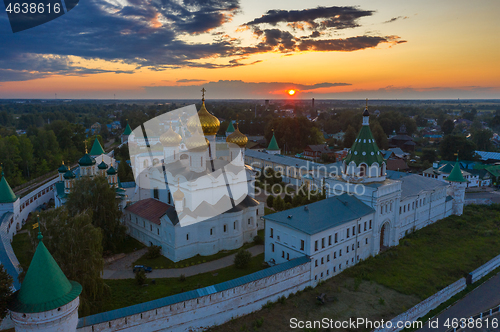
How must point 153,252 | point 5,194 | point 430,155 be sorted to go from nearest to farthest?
point 153,252, point 5,194, point 430,155

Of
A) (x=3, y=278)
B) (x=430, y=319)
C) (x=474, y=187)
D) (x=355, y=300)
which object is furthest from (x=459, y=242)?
(x=3, y=278)

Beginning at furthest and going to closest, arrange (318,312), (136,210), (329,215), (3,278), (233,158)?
(233,158), (136,210), (329,215), (318,312), (3,278)

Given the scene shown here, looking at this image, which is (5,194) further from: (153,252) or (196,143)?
(196,143)

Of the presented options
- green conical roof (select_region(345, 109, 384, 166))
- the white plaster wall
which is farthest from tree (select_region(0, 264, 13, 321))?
green conical roof (select_region(345, 109, 384, 166))

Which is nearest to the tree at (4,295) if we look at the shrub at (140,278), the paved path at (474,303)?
the shrub at (140,278)

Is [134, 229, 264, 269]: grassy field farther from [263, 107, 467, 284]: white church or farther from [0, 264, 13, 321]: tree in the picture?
[0, 264, 13, 321]: tree

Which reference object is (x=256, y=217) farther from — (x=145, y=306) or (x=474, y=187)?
(x=474, y=187)

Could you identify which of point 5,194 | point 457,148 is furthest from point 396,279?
point 457,148

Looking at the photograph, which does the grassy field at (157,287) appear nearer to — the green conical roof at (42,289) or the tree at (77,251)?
the tree at (77,251)
